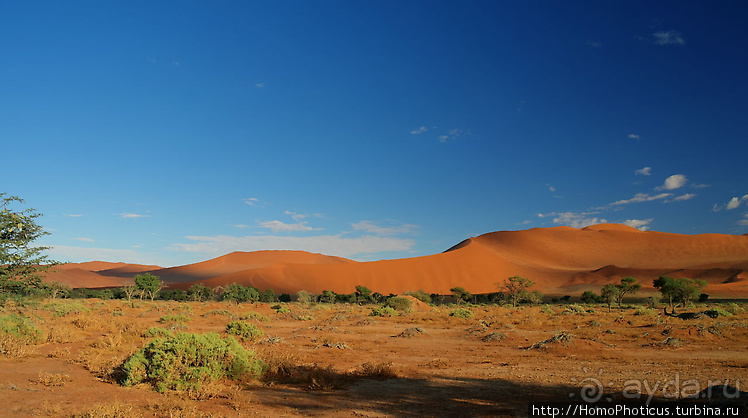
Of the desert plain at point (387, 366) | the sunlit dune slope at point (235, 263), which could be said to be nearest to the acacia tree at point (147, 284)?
the desert plain at point (387, 366)

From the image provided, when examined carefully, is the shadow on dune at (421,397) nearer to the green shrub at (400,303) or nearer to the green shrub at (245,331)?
the green shrub at (245,331)

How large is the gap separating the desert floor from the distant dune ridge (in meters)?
56.9

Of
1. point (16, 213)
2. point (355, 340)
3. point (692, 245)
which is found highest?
point (692, 245)

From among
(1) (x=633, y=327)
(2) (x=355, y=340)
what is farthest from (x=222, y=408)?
(1) (x=633, y=327)

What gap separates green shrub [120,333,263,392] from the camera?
7.66 m

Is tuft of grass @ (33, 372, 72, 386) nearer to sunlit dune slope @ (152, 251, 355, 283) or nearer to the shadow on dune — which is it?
the shadow on dune

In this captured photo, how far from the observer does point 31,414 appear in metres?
5.93

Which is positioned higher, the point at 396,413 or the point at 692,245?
the point at 692,245

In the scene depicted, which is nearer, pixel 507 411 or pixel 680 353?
pixel 507 411

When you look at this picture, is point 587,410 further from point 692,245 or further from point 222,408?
point 692,245

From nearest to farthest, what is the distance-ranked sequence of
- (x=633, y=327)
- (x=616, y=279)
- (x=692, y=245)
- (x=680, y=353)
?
(x=680, y=353)
(x=633, y=327)
(x=616, y=279)
(x=692, y=245)

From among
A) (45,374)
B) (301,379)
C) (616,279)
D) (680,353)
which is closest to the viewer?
(45,374)

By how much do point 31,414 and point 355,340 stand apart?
450 inches

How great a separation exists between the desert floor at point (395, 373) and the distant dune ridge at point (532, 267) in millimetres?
56854
